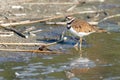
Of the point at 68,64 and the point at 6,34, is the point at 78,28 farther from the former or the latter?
the point at 68,64

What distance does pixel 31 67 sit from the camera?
30.8ft

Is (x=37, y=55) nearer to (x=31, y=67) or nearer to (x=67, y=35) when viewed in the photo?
(x=31, y=67)

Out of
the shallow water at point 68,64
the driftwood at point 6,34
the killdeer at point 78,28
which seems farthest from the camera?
the driftwood at point 6,34

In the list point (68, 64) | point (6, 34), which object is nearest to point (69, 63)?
point (68, 64)

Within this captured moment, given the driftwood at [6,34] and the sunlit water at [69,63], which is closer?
the sunlit water at [69,63]

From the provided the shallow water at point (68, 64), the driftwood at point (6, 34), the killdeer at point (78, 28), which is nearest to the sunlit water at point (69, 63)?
the shallow water at point (68, 64)

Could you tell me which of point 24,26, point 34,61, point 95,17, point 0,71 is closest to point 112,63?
point 34,61

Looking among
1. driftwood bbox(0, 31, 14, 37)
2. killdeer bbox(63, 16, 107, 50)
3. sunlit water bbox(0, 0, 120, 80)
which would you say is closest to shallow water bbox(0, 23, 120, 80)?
sunlit water bbox(0, 0, 120, 80)

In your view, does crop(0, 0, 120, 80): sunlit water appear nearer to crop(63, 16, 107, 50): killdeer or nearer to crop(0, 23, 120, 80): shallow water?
crop(0, 23, 120, 80): shallow water

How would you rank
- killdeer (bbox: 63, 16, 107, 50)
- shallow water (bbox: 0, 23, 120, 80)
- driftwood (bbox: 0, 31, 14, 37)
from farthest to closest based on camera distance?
driftwood (bbox: 0, 31, 14, 37)
killdeer (bbox: 63, 16, 107, 50)
shallow water (bbox: 0, 23, 120, 80)

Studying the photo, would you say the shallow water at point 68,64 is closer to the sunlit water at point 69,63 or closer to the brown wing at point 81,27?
the sunlit water at point 69,63

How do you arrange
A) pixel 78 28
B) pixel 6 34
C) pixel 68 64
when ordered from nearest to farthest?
pixel 68 64 < pixel 78 28 < pixel 6 34

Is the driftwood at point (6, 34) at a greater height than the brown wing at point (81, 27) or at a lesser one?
lesser

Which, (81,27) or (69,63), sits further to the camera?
(81,27)
